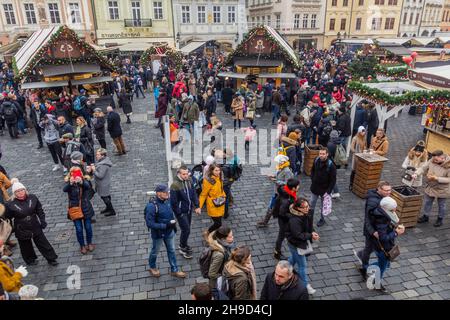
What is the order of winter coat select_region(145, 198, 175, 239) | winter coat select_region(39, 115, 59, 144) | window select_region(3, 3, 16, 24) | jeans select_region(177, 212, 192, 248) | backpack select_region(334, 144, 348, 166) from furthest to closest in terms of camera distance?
1. window select_region(3, 3, 16, 24)
2. winter coat select_region(39, 115, 59, 144)
3. backpack select_region(334, 144, 348, 166)
4. jeans select_region(177, 212, 192, 248)
5. winter coat select_region(145, 198, 175, 239)

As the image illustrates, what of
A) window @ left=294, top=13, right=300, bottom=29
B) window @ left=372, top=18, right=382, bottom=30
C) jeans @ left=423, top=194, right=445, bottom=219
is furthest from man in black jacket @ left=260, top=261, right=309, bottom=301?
window @ left=372, top=18, right=382, bottom=30

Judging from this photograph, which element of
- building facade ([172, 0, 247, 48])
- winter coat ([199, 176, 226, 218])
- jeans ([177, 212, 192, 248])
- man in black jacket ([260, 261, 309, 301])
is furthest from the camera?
building facade ([172, 0, 247, 48])

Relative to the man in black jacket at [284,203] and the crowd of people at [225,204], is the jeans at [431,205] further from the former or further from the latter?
the man in black jacket at [284,203]

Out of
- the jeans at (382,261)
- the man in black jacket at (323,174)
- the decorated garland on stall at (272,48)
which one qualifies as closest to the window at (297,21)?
the decorated garland on stall at (272,48)

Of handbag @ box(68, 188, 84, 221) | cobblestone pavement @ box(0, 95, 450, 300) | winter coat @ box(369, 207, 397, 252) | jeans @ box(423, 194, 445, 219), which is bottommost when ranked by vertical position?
cobblestone pavement @ box(0, 95, 450, 300)

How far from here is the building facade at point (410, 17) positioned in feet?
161

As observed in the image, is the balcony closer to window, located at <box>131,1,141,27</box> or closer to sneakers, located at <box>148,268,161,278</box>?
window, located at <box>131,1,141,27</box>

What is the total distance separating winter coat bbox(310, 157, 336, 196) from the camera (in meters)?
6.66

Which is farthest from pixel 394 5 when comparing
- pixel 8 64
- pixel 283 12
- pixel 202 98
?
pixel 8 64

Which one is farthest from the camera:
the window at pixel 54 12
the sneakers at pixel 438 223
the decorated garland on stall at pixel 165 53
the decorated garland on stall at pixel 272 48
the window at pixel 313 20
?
the window at pixel 313 20

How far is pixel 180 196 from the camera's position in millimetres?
5789

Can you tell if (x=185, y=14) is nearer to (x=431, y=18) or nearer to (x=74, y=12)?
(x=74, y=12)

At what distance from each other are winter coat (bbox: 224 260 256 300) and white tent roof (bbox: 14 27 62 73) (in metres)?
14.4

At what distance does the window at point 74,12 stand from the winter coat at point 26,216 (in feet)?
105
